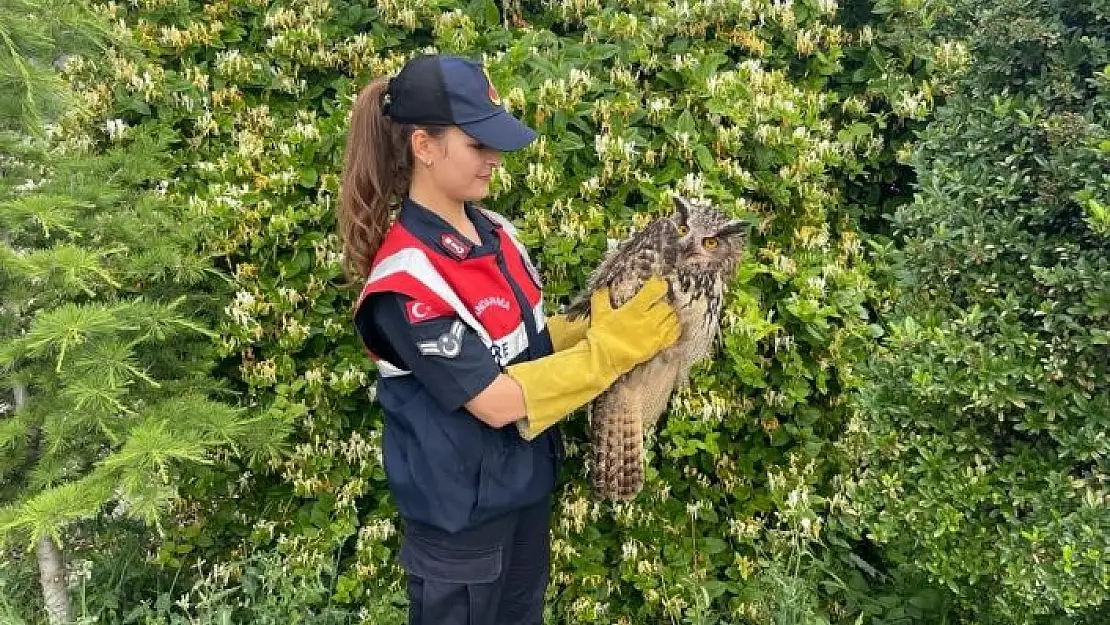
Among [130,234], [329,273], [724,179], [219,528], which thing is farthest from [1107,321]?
[219,528]

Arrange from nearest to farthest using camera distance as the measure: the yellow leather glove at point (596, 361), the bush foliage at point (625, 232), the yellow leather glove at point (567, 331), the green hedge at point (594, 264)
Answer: the yellow leather glove at point (596, 361), the yellow leather glove at point (567, 331), the bush foliage at point (625, 232), the green hedge at point (594, 264)

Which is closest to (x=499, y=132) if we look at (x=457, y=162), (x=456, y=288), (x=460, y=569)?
(x=457, y=162)

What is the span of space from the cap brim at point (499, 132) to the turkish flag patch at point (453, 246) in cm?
30

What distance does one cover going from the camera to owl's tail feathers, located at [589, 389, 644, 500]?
282 centimetres

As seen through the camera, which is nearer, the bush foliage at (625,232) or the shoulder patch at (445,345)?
the shoulder patch at (445,345)

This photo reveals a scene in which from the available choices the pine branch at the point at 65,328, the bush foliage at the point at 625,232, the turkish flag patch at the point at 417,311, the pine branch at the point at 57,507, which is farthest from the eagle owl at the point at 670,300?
the pine branch at the point at 57,507

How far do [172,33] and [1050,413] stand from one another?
154 inches

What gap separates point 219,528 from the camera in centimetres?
389

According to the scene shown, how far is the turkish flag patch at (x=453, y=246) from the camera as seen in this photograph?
2523 millimetres

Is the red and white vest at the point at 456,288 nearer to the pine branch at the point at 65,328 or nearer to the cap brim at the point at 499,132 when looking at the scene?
the cap brim at the point at 499,132

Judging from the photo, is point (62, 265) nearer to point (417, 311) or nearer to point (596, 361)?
point (417, 311)

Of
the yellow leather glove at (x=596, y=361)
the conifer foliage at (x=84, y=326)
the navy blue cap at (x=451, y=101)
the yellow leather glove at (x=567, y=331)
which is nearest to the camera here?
the navy blue cap at (x=451, y=101)

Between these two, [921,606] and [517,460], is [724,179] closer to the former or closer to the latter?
[517,460]

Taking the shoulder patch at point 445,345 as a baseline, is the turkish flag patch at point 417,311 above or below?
above
